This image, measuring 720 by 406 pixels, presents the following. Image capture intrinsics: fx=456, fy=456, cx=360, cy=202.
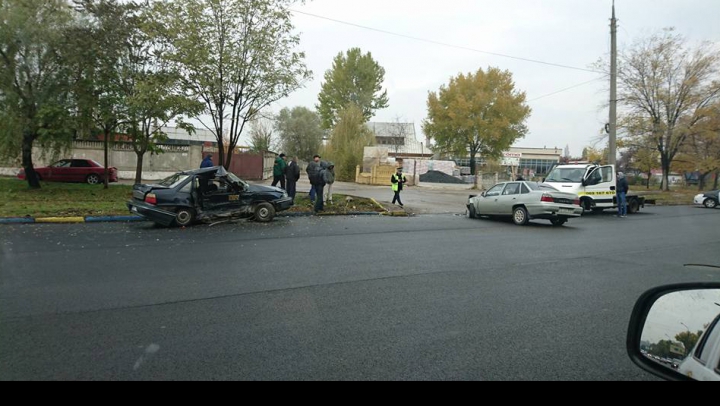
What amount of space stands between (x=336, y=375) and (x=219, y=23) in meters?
16.1

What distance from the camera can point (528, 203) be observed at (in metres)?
15.1

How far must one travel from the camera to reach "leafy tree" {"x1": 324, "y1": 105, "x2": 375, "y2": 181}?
135 feet

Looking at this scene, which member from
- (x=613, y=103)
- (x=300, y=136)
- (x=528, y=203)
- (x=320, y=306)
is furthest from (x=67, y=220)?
(x=300, y=136)

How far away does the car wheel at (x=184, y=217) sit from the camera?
1280 centimetres

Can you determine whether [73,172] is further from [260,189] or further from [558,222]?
[558,222]

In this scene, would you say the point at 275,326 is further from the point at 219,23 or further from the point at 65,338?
the point at 219,23

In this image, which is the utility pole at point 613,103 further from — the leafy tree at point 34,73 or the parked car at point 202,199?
the leafy tree at point 34,73

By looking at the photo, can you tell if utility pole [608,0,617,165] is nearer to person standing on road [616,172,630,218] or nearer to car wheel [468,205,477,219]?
person standing on road [616,172,630,218]

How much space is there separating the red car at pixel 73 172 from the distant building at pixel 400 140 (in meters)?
43.5

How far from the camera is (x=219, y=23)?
16.7 m

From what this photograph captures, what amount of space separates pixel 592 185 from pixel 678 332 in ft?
65.3

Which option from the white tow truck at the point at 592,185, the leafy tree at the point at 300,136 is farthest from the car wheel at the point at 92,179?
the leafy tree at the point at 300,136

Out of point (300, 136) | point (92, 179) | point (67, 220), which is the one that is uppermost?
point (300, 136)
